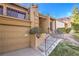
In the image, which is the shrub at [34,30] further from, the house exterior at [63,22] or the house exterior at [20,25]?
the house exterior at [63,22]

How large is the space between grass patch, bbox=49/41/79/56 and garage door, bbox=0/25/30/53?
597mm

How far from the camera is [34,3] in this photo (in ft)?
9.09

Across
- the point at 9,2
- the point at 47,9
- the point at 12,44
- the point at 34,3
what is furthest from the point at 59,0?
the point at 12,44

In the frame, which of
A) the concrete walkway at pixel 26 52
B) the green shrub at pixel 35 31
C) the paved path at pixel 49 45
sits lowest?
the concrete walkway at pixel 26 52

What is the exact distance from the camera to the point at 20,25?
2.78m

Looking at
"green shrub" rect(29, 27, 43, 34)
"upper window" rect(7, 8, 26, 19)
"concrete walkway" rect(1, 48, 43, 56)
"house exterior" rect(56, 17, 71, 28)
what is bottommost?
"concrete walkway" rect(1, 48, 43, 56)

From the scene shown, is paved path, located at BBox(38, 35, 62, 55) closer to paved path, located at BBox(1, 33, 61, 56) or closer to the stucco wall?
paved path, located at BBox(1, 33, 61, 56)

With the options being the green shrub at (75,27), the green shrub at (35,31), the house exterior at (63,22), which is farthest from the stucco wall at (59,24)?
the green shrub at (35,31)

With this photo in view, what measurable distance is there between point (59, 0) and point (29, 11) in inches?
25.2

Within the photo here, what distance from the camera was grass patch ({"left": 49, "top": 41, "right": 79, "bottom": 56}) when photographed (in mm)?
2713

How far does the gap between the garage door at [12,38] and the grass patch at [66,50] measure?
597 millimetres

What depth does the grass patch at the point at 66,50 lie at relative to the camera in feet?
8.90

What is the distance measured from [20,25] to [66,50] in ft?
3.42

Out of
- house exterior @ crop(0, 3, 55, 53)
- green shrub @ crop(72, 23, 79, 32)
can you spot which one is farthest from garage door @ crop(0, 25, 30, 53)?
green shrub @ crop(72, 23, 79, 32)
